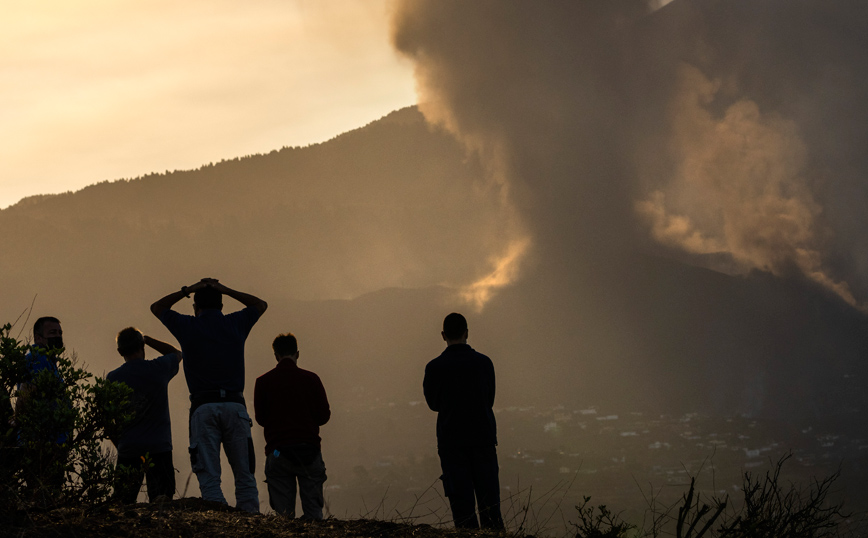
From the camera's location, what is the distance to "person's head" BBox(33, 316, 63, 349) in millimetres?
7266

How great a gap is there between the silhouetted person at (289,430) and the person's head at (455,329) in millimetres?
1257

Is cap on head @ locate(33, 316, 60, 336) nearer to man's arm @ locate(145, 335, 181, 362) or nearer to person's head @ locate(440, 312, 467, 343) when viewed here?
man's arm @ locate(145, 335, 181, 362)

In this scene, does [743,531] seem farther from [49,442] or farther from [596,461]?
[596,461]

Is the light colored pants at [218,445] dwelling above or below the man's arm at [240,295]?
below

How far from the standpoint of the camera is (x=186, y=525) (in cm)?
560

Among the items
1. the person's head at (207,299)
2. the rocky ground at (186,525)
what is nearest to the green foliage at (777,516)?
the rocky ground at (186,525)

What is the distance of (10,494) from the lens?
17.6 ft

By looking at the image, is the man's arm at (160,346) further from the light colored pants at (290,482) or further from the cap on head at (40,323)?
the light colored pants at (290,482)

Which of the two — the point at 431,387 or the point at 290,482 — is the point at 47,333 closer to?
the point at 290,482

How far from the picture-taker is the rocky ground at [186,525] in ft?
17.0

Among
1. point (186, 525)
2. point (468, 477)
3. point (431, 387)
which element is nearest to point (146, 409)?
point (186, 525)

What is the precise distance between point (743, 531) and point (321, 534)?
2.68m

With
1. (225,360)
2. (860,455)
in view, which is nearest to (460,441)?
(225,360)

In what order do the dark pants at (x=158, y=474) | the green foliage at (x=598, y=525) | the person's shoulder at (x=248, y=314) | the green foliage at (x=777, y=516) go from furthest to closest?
1. the person's shoulder at (x=248, y=314)
2. the dark pants at (x=158, y=474)
3. the green foliage at (x=598, y=525)
4. the green foliage at (x=777, y=516)
